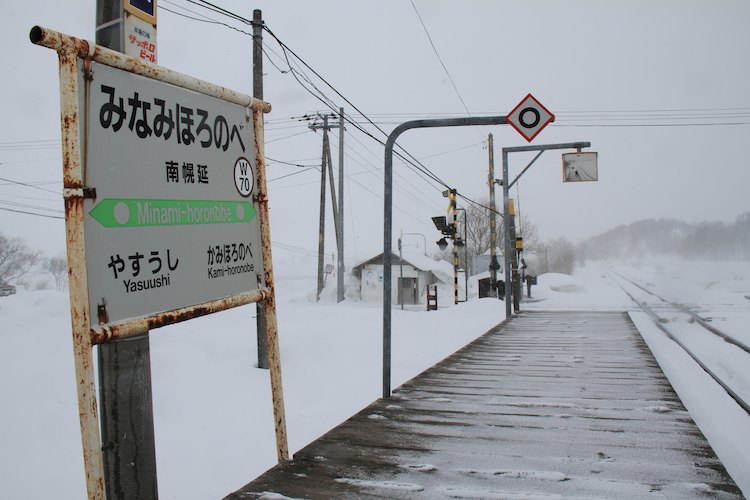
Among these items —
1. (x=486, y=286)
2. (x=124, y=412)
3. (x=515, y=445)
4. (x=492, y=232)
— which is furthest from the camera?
(x=486, y=286)

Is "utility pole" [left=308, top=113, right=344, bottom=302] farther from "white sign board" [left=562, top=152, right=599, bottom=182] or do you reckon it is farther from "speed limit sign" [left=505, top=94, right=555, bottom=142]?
"speed limit sign" [left=505, top=94, right=555, bottom=142]

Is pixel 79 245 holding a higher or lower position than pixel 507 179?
lower

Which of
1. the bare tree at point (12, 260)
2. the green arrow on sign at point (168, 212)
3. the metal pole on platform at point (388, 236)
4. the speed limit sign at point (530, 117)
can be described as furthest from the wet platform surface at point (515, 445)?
the bare tree at point (12, 260)

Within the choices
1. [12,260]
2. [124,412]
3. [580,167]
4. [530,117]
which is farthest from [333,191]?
[12,260]

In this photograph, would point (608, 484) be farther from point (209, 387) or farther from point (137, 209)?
point (209, 387)

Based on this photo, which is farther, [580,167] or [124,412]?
[580,167]

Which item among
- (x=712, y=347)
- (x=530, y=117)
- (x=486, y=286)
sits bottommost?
(x=712, y=347)

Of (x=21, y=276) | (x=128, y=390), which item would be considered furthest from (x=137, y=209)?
(x=21, y=276)

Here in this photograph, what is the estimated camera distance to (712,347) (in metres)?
12.1

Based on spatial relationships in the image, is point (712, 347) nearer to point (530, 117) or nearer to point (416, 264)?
point (530, 117)

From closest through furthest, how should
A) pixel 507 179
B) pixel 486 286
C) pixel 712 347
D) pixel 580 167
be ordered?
pixel 712 347
pixel 580 167
pixel 507 179
pixel 486 286

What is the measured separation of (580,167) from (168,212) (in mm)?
12893

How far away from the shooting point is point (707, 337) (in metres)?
13.6

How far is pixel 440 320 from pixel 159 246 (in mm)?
14190
